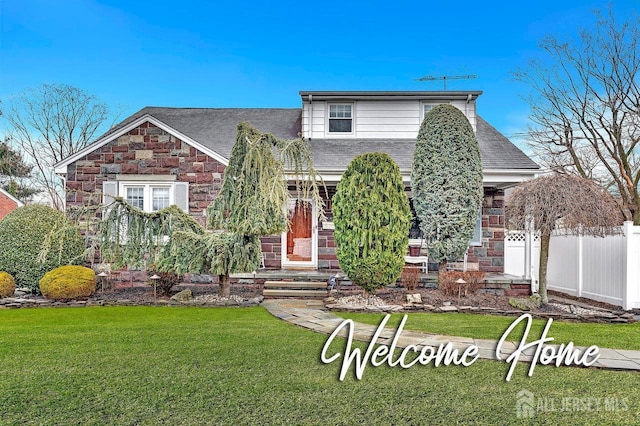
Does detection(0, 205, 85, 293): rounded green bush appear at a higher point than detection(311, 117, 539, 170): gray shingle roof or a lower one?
lower

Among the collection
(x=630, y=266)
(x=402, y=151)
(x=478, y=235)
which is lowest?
(x=630, y=266)

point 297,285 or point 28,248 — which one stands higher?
point 28,248

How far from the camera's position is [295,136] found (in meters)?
14.6

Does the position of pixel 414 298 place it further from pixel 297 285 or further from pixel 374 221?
pixel 297 285

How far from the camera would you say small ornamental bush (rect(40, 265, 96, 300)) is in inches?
374

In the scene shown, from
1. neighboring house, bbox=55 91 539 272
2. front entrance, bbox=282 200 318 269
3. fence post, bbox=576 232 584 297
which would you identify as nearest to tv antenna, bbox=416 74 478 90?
neighboring house, bbox=55 91 539 272

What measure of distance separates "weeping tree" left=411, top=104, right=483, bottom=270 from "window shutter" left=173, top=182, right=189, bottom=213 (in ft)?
A: 19.3

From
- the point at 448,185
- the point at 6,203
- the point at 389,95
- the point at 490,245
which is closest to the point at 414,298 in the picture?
the point at 448,185

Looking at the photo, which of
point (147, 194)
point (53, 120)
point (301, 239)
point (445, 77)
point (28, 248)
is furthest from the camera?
point (53, 120)

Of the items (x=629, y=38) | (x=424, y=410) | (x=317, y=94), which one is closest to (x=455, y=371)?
(x=424, y=410)

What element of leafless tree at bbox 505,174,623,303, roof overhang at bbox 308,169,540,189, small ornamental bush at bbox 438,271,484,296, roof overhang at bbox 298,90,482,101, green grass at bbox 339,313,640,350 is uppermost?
roof overhang at bbox 298,90,482,101

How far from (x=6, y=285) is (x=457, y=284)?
31.0ft

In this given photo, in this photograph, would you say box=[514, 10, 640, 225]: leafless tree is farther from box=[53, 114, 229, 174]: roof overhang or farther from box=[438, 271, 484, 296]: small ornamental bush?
box=[53, 114, 229, 174]: roof overhang

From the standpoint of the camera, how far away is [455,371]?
187 inches
